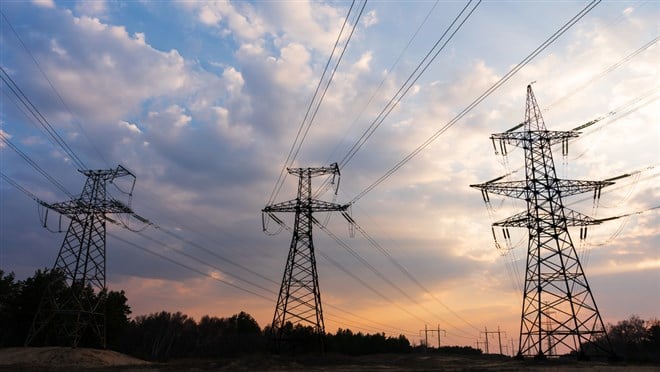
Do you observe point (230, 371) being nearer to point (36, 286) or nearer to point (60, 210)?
point (60, 210)

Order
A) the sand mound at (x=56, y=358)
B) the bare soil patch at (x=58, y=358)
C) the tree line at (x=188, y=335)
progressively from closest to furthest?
the bare soil patch at (x=58, y=358) < the sand mound at (x=56, y=358) < the tree line at (x=188, y=335)

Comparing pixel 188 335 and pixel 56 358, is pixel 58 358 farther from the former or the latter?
pixel 188 335

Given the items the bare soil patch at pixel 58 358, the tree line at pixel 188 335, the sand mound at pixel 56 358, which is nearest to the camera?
the bare soil patch at pixel 58 358

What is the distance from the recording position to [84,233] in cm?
4903

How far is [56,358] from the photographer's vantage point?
40.8 m

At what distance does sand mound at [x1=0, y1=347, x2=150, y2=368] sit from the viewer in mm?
39688

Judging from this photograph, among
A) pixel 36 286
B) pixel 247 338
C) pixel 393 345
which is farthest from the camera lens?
pixel 393 345

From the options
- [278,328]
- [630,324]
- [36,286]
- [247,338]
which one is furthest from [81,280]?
[630,324]

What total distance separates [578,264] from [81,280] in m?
47.1

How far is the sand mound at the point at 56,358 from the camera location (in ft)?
130

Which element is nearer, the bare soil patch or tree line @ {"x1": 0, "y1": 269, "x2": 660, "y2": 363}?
the bare soil patch

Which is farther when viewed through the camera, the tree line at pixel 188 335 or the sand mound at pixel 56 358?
the tree line at pixel 188 335

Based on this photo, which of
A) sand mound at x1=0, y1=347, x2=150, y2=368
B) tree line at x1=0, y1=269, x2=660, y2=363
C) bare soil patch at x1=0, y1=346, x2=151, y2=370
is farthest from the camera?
A: tree line at x1=0, y1=269, x2=660, y2=363

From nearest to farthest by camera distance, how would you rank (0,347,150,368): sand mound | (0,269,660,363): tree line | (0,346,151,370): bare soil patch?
(0,346,151,370): bare soil patch < (0,347,150,368): sand mound < (0,269,660,363): tree line
